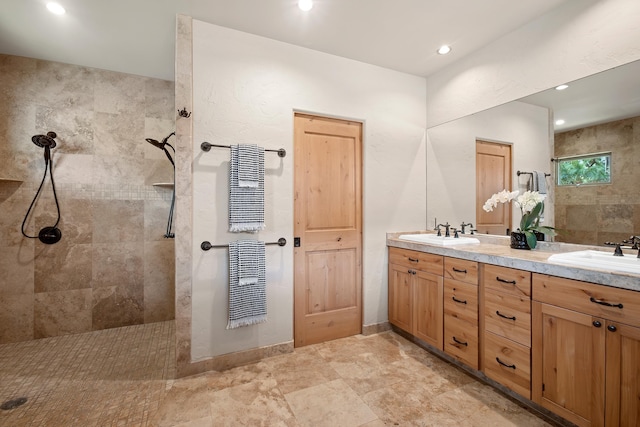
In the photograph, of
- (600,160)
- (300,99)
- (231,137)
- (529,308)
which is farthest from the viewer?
(300,99)

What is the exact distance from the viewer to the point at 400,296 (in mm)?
2742

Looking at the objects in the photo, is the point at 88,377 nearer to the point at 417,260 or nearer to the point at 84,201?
the point at 84,201

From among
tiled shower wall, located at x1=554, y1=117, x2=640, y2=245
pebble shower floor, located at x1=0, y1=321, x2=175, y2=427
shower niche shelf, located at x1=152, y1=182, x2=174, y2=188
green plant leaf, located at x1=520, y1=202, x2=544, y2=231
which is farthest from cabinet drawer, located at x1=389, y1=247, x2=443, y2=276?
shower niche shelf, located at x1=152, y1=182, x2=174, y2=188

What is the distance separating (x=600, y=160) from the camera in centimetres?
197

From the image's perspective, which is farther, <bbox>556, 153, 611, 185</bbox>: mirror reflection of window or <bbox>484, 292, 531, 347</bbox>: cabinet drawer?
<bbox>556, 153, 611, 185</bbox>: mirror reflection of window

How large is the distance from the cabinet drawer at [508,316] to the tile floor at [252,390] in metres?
0.45

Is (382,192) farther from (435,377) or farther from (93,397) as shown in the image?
(93,397)

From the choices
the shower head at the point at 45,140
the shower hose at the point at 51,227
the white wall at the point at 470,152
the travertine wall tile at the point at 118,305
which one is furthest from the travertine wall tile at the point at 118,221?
the white wall at the point at 470,152

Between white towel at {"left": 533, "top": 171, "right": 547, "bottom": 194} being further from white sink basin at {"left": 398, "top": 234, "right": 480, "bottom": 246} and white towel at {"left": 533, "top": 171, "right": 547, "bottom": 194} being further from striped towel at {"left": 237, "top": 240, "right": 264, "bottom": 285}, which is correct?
striped towel at {"left": 237, "top": 240, "right": 264, "bottom": 285}

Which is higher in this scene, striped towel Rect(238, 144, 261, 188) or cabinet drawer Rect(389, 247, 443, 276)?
striped towel Rect(238, 144, 261, 188)

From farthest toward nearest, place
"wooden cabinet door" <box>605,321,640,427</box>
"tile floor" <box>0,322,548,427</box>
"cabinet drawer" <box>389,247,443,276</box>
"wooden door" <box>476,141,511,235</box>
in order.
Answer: "wooden door" <box>476,141,511,235</box>
"cabinet drawer" <box>389,247,443,276</box>
"tile floor" <box>0,322,548,427</box>
"wooden cabinet door" <box>605,321,640,427</box>

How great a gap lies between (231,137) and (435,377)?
244 centimetres

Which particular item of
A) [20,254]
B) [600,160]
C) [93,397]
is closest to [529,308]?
[600,160]

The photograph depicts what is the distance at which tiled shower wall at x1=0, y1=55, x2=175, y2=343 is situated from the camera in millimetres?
2625
